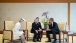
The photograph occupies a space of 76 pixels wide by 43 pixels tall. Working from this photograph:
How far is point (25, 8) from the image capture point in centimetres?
1055

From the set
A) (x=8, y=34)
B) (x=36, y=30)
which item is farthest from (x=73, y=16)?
(x=8, y=34)

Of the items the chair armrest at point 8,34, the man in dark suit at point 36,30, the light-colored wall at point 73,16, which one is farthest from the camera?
the light-colored wall at point 73,16

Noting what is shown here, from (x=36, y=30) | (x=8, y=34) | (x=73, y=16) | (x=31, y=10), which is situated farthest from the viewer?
(x=31, y=10)

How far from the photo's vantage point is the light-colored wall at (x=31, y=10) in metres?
10.4

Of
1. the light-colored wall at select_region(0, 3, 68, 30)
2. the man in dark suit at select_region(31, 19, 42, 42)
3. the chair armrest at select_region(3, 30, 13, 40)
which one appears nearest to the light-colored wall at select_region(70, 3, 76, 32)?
the light-colored wall at select_region(0, 3, 68, 30)

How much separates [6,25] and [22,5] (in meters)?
3.18

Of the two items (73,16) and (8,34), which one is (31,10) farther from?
(8,34)

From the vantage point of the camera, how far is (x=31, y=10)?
415 inches

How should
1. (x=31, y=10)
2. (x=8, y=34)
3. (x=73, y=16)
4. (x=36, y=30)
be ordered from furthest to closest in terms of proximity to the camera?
1. (x=31, y=10)
2. (x=73, y=16)
3. (x=36, y=30)
4. (x=8, y=34)

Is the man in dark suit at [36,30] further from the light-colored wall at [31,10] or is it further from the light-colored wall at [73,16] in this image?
the light-colored wall at [73,16]

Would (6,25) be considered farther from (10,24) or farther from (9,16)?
(9,16)

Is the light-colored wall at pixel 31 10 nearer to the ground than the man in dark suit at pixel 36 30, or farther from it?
farther from it

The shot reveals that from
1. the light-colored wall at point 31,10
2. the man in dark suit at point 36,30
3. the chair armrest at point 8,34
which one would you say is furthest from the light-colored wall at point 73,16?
the chair armrest at point 8,34

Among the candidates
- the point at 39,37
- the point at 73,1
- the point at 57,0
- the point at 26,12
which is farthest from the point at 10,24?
the point at 73,1
